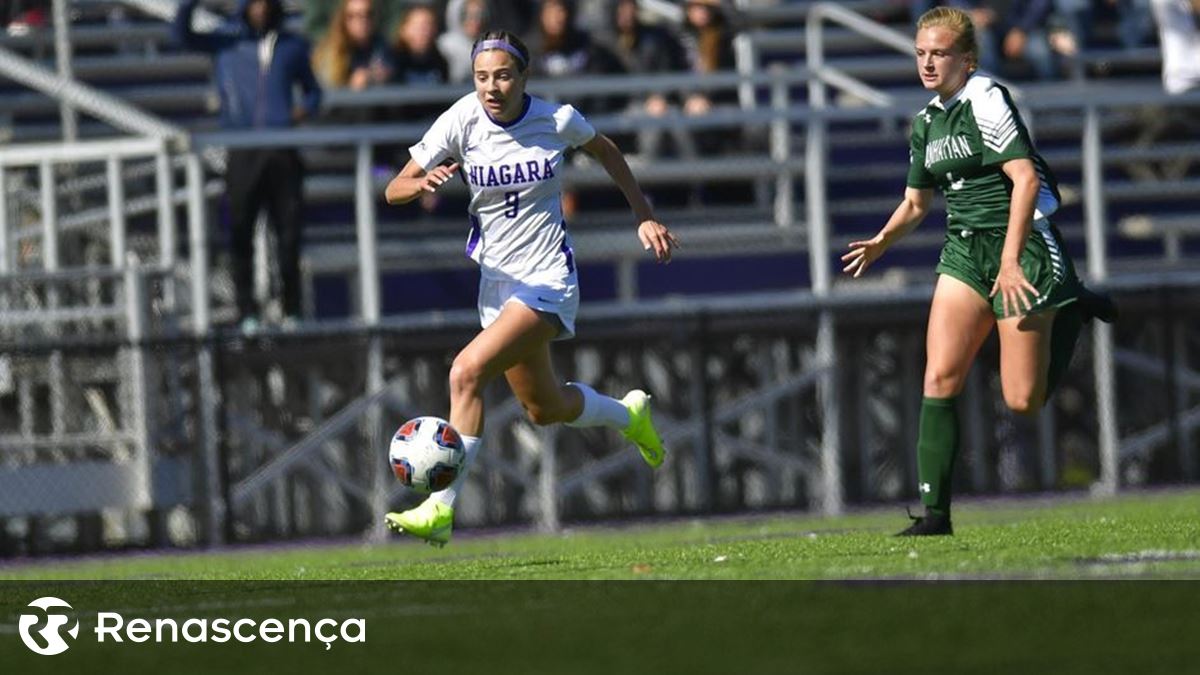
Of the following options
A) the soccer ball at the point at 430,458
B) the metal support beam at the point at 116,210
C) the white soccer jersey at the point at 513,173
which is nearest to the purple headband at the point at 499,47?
the white soccer jersey at the point at 513,173

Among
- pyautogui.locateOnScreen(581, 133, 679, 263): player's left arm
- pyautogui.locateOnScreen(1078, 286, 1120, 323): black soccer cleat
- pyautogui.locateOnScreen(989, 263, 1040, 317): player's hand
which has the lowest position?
pyautogui.locateOnScreen(1078, 286, 1120, 323): black soccer cleat

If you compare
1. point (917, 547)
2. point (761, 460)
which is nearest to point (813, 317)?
point (761, 460)

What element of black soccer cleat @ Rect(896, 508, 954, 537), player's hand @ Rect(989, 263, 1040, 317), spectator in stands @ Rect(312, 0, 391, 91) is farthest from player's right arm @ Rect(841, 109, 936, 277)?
spectator in stands @ Rect(312, 0, 391, 91)

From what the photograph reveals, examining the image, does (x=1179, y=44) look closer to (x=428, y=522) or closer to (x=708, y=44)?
(x=708, y=44)

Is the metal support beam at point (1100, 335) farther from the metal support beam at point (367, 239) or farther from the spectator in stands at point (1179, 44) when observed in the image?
the metal support beam at point (367, 239)

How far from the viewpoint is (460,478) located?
1139 cm

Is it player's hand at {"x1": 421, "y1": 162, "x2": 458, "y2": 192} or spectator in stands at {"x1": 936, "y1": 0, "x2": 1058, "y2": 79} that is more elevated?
spectator in stands at {"x1": 936, "y1": 0, "x2": 1058, "y2": 79}

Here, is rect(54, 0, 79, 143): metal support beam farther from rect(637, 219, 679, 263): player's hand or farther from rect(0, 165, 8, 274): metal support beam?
rect(637, 219, 679, 263): player's hand

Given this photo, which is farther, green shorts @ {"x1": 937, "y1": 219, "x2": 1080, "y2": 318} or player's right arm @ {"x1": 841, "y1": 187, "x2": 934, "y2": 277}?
player's right arm @ {"x1": 841, "y1": 187, "x2": 934, "y2": 277}

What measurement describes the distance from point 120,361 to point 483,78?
24.9 feet

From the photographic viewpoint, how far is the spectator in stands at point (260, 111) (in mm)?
18141

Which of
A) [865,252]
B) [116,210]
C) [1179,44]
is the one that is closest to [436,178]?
[865,252]
